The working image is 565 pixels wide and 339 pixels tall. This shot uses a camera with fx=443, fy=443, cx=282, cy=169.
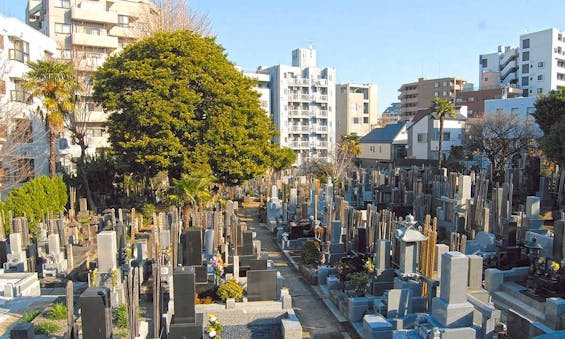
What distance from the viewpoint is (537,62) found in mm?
59500

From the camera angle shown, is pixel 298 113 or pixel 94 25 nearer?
Result: pixel 94 25

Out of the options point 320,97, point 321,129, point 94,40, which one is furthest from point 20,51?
point 321,129

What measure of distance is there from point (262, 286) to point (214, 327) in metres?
1.96

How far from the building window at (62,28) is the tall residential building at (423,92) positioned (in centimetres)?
5199

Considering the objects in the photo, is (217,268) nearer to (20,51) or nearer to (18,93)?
(18,93)

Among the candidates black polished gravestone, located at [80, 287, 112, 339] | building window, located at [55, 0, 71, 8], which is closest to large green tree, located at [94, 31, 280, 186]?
black polished gravestone, located at [80, 287, 112, 339]

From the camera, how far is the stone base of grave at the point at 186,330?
9.29 m

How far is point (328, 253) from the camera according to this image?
1477 centimetres

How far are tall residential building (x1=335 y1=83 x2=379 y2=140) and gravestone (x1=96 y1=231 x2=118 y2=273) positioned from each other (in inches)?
2128

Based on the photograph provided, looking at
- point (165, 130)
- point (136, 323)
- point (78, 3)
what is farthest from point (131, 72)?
point (78, 3)

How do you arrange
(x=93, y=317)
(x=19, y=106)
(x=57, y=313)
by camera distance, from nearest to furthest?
1. (x=93, y=317)
2. (x=57, y=313)
3. (x=19, y=106)

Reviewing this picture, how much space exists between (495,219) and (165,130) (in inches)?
566

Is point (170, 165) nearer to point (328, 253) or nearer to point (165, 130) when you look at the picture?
point (165, 130)

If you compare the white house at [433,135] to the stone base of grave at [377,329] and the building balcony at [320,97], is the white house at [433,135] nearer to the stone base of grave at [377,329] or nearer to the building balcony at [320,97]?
the building balcony at [320,97]
